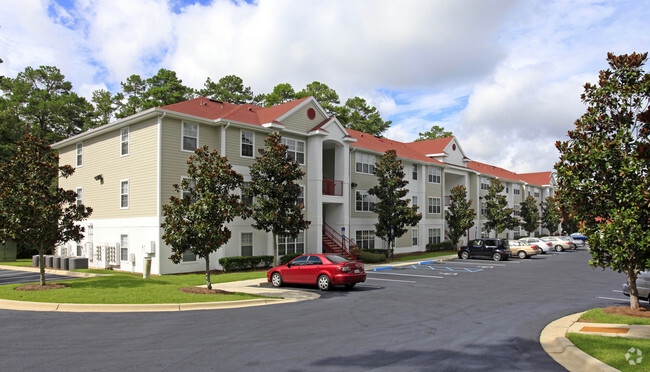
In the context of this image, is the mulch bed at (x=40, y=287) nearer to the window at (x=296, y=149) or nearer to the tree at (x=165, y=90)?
the window at (x=296, y=149)

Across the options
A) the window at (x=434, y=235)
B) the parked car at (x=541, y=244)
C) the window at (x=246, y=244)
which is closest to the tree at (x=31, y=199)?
the window at (x=246, y=244)

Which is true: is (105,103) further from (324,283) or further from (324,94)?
(324,283)

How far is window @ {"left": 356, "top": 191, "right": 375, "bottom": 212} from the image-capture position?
114 ft

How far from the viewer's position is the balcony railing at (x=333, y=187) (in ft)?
103

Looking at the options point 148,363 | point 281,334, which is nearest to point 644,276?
point 281,334

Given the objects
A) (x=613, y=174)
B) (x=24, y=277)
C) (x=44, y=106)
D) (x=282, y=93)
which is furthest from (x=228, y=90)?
(x=613, y=174)

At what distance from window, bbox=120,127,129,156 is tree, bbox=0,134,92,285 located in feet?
27.8

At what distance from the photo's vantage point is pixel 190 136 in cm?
2434

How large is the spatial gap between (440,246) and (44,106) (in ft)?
138

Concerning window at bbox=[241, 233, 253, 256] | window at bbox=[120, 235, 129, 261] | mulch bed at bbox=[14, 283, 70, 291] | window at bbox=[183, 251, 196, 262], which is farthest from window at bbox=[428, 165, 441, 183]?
mulch bed at bbox=[14, 283, 70, 291]

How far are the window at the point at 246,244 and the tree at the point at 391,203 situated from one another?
10661 millimetres

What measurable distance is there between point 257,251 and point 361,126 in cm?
3898

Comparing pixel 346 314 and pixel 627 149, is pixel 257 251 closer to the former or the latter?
pixel 346 314

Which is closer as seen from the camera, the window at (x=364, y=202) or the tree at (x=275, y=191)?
the tree at (x=275, y=191)
